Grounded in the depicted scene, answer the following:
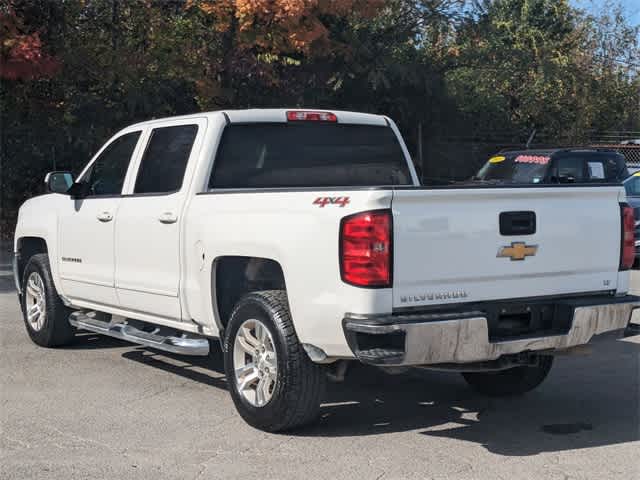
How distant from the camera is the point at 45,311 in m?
8.74

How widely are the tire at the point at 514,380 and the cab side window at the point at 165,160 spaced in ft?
8.70

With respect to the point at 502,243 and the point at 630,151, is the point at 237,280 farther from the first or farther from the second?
the point at 630,151

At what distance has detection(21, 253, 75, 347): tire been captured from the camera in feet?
28.5

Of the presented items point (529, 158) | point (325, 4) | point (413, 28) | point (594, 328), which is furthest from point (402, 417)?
point (413, 28)

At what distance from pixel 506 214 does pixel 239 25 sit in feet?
48.4

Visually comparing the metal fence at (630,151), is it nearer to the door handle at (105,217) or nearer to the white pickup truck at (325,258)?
the white pickup truck at (325,258)

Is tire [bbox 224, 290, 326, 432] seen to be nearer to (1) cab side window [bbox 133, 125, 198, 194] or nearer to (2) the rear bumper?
(2) the rear bumper

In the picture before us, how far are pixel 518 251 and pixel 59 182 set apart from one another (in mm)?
4320

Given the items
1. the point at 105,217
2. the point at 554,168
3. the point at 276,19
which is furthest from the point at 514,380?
the point at 276,19

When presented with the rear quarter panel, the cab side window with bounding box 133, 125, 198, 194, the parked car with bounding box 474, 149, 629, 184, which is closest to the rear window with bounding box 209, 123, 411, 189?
the cab side window with bounding box 133, 125, 198, 194

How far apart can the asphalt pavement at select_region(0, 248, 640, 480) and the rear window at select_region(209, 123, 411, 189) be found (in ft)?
5.13

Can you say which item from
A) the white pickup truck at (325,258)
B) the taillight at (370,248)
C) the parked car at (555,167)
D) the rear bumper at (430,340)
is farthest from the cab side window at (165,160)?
the parked car at (555,167)

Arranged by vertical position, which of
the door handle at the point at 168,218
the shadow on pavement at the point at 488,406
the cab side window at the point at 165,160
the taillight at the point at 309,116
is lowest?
the shadow on pavement at the point at 488,406

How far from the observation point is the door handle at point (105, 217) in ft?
25.1
